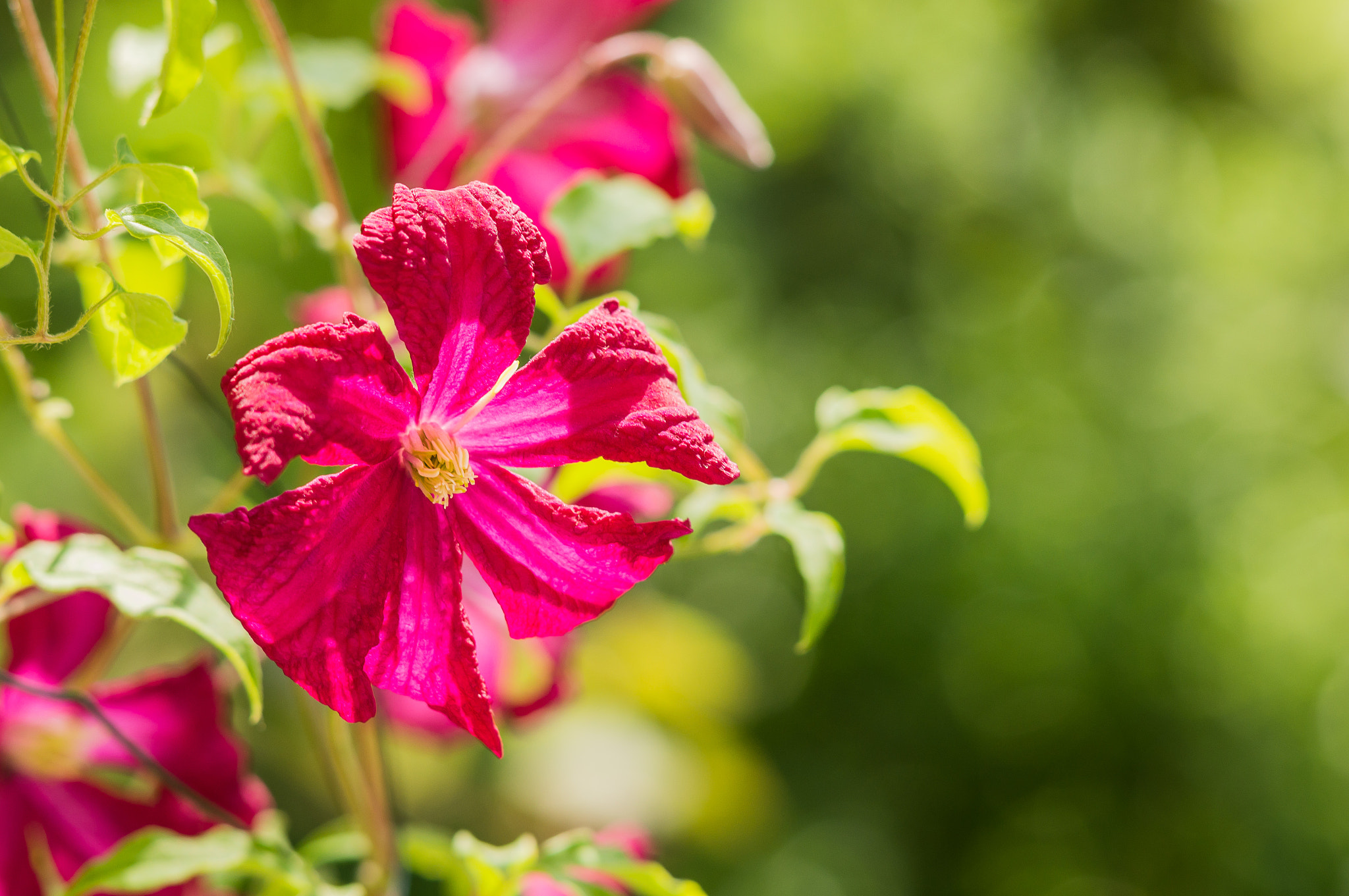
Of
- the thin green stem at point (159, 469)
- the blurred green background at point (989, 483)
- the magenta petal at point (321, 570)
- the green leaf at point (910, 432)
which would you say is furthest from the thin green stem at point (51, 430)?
the blurred green background at point (989, 483)

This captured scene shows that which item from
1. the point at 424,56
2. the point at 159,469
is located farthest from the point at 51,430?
the point at 424,56

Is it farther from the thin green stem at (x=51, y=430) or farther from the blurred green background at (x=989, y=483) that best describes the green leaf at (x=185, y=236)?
the blurred green background at (x=989, y=483)

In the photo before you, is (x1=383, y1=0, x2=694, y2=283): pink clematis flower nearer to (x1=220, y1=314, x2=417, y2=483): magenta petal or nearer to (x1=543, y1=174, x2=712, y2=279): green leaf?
(x1=543, y1=174, x2=712, y2=279): green leaf

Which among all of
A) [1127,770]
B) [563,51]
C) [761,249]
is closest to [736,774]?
[1127,770]

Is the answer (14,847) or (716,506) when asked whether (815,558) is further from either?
(14,847)

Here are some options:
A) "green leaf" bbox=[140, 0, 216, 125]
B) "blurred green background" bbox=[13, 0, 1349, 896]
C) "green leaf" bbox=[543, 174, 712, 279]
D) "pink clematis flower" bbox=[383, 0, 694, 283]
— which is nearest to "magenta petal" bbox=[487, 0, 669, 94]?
Answer: "pink clematis flower" bbox=[383, 0, 694, 283]
